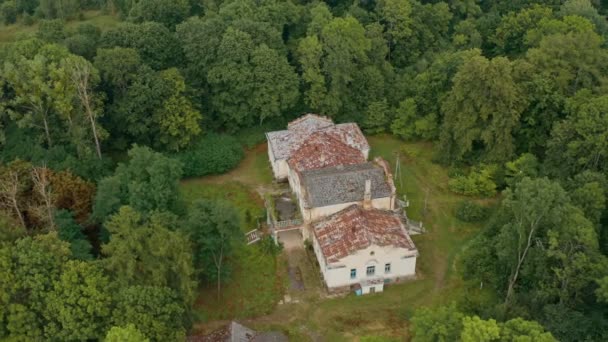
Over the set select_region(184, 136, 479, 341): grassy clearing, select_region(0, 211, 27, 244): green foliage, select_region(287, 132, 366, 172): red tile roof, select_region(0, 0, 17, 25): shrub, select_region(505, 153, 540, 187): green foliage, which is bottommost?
select_region(184, 136, 479, 341): grassy clearing

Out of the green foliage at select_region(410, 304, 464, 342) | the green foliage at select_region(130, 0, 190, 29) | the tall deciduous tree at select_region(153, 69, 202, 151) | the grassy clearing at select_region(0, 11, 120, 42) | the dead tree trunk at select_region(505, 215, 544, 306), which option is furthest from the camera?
the grassy clearing at select_region(0, 11, 120, 42)

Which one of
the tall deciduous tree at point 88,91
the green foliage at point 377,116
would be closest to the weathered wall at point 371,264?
the green foliage at point 377,116

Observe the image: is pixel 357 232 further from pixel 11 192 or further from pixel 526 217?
pixel 11 192

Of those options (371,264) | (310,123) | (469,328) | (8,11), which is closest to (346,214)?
(371,264)

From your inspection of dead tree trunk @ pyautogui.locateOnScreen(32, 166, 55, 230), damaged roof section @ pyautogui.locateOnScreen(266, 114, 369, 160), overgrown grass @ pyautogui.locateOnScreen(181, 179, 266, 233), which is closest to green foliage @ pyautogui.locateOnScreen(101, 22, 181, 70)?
overgrown grass @ pyautogui.locateOnScreen(181, 179, 266, 233)

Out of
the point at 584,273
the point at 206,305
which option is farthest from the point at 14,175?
the point at 584,273

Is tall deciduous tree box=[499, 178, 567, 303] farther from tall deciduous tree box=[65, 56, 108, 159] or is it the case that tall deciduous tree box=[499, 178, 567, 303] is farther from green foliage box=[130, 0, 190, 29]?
green foliage box=[130, 0, 190, 29]
